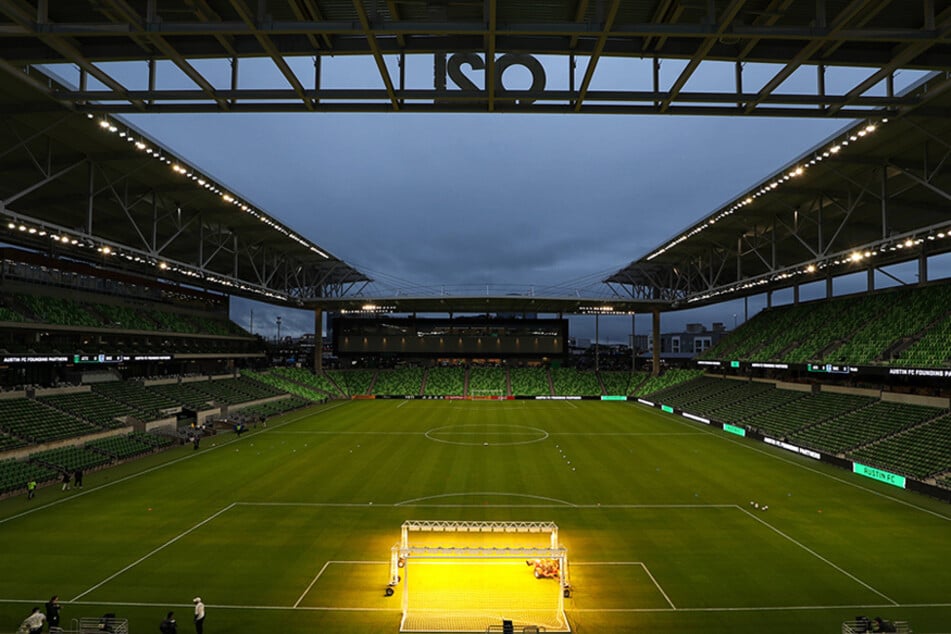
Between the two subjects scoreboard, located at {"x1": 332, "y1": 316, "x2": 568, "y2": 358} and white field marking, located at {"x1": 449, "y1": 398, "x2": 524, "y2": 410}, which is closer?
white field marking, located at {"x1": 449, "y1": 398, "x2": 524, "y2": 410}

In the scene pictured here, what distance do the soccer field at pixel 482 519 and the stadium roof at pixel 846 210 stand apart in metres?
13.7

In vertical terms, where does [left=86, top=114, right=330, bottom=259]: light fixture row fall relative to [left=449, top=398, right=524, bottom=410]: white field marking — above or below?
above

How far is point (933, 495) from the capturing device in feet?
84.8

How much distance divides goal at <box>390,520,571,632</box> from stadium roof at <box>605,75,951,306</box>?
1395 centimetres

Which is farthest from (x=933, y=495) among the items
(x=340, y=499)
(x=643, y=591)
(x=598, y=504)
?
(x=340, y=499)

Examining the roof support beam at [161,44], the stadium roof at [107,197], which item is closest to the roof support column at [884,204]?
the roof support beam at [161,44]

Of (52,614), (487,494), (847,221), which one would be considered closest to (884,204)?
(847,221)

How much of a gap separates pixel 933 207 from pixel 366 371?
245 feet

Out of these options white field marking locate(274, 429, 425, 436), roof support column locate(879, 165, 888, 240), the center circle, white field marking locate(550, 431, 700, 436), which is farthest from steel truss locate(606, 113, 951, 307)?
white field marking locate(274, 429, 425, 436)

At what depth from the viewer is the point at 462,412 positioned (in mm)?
62094

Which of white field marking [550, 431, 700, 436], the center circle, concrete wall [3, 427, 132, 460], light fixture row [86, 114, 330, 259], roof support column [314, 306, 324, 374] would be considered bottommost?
white field marking [550, 431, 700, 436]

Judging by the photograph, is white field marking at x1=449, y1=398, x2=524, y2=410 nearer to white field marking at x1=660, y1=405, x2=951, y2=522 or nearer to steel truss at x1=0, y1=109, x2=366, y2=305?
white field marking at x1=660, y1=405, x2=951, y2=522

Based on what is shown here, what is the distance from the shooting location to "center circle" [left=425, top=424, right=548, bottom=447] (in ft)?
139

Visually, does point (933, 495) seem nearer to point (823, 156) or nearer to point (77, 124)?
point (823, 156)
